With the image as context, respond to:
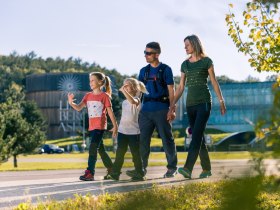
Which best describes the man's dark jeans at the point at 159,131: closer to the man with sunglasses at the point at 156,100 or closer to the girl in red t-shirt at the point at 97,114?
the man with sunglasses at the point at 156,100

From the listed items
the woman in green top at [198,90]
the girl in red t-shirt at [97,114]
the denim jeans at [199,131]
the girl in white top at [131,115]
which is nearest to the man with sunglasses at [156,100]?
the girl in white top at [131,115]

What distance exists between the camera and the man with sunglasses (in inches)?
304

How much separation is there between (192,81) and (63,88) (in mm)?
126675

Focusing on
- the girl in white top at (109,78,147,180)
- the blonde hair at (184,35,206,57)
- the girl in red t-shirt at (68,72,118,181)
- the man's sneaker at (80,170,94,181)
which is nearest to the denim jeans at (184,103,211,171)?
the blonde hair at (184,35,206,57)

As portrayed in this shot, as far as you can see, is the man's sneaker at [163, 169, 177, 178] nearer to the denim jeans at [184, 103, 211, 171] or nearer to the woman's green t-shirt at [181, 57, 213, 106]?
the denim jeans at [184, 103, 211, 171]

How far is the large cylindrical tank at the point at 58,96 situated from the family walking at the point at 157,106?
4780 inches

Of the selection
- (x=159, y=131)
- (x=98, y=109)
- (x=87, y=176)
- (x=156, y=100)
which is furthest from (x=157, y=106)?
(x=87, y=176)

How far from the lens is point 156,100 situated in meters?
7.74

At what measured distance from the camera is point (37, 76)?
134500 mm

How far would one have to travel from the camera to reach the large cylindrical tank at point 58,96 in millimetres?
130125

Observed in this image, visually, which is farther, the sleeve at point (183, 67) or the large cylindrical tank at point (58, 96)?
the large cylindrical tank at point (58, 96)

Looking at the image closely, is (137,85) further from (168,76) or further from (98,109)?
(98,109)

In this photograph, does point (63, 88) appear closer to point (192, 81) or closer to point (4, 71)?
point (4, 71)

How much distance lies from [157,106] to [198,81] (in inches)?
25.1
